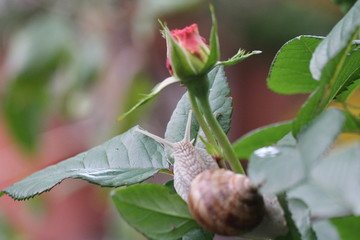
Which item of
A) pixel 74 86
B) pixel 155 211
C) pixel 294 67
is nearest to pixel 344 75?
pixel 294 67

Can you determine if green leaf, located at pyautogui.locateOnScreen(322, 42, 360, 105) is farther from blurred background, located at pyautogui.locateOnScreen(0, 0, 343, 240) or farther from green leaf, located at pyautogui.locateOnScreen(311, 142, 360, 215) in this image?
blurred background, located at pyautogui.locateOnScreen(0, 0, 343, 240)

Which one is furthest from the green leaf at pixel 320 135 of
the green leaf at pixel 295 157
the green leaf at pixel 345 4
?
the green leaf at pixel 345 4

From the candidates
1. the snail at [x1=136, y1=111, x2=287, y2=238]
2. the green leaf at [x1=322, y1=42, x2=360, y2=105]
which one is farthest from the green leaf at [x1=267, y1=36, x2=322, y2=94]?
the snail at [x1=136, y1=111, x2=287, y2=238]

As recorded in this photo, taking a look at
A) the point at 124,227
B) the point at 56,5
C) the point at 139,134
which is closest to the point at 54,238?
the point at 124,227

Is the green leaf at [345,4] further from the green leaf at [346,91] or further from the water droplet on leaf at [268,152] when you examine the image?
the water droplet on leaf at [268,152]

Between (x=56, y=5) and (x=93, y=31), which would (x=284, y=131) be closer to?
(x=93, y=31)
